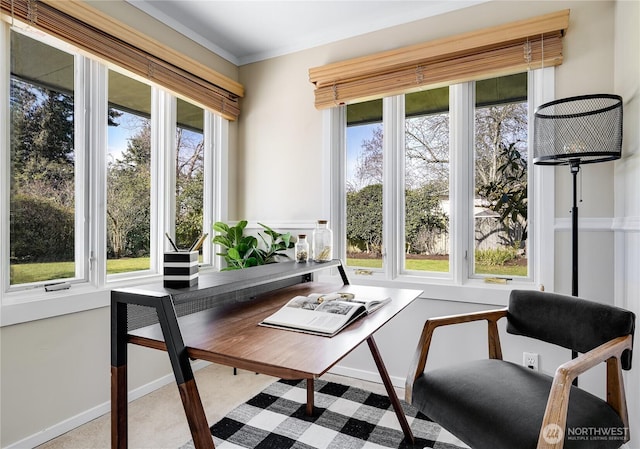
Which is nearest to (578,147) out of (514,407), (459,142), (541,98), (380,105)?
(541,98)

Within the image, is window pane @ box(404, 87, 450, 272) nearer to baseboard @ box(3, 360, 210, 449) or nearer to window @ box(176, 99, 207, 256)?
window @ box(176, 99, 207, 256)

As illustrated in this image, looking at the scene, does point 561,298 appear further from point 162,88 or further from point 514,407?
point 162,88

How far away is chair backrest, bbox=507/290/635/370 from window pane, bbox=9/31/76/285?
7.73 feet

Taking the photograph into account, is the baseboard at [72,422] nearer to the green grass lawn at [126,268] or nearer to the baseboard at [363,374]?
the green grass lawn at [126,268]

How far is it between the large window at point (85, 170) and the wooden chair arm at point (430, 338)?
1827mm

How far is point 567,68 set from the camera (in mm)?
2035

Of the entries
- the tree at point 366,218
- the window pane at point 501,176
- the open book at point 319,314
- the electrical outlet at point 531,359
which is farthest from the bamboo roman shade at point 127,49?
the electrical outlet at point 531,359

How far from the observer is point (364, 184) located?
8.98 feet

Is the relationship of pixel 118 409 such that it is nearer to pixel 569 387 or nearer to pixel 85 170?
pixel 569 387

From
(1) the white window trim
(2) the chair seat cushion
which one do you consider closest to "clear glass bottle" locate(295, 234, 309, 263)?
(1) the white window trim

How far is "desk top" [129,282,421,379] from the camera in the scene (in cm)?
90

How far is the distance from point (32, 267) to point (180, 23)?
189 cm

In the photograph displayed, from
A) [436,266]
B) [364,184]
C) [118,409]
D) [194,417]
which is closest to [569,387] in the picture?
[194,417]

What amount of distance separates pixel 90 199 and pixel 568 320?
247cm
